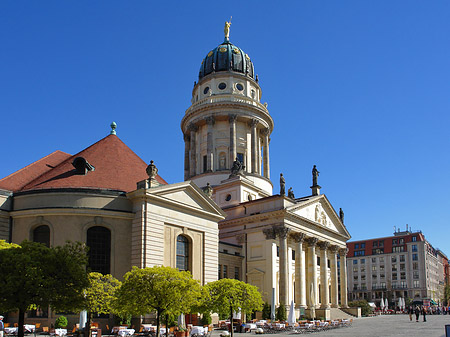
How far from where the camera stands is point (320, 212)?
203 ft

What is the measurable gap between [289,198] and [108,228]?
962 inches

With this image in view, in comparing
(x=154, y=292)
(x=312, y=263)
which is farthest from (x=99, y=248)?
(x=312, y=263)

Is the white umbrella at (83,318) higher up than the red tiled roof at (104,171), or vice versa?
the red tiled roof at (104,171)

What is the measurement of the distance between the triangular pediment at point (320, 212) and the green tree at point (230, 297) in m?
23.5

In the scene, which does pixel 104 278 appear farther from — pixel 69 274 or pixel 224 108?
pixel 224 108

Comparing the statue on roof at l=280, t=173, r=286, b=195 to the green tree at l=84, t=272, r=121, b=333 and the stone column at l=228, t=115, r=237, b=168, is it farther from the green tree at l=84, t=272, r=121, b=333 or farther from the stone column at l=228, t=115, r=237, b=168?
the green tree at l=84, t=272, r=121, b=333

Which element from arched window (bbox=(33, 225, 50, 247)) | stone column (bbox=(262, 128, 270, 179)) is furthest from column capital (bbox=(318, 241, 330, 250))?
arched window (bbox=(33, 225, 50, 247))

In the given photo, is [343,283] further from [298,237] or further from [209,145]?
[209,145]

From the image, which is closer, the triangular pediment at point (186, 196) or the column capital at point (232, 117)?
the triangular pediment at point (186, 196)

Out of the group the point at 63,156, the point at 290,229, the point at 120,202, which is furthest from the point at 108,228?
the point at 290,229

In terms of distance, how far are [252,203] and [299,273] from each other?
933cm

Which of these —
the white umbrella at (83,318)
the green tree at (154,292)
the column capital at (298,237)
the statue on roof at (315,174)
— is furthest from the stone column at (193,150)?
the green tree at (154,292)

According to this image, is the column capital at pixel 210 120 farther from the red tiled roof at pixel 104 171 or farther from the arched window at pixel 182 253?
the arched window at pixel 182 253

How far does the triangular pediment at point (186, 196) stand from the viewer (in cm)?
3694
